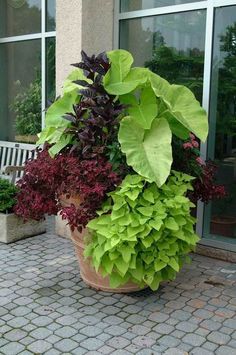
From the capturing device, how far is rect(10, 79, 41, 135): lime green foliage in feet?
19.9

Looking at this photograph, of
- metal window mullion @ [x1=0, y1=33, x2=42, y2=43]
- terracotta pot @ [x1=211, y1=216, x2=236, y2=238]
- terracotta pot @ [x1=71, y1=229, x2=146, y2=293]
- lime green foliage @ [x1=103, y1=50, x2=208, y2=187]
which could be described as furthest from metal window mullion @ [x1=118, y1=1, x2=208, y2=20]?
terracotta pot @ [x1=71, y1=229, x2=146, y2=293]

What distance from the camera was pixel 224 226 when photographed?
→ 4316 mm

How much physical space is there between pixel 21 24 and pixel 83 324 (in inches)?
171

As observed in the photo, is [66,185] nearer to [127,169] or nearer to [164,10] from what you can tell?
[127,169]

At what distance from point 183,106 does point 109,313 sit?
1.54 m

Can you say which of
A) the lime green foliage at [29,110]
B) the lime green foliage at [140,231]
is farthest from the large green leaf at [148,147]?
the lime green foliage at [29,110]

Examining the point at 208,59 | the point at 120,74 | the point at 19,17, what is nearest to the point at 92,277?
A: the point at 120,74

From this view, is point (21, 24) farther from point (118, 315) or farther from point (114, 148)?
point (118, 315)

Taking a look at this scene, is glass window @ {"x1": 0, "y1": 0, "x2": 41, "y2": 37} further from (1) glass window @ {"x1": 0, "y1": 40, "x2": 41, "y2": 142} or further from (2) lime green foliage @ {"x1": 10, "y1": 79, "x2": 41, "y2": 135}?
(2) lime green foliage @ {"x1": 10, "y1": 79, "x2": 41, "y2": 135}

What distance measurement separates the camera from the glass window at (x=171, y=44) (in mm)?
4238

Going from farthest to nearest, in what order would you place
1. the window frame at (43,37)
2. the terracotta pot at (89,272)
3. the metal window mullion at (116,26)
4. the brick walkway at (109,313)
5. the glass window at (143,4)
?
the window frame at (43,37) < the metal window mullion at (116,26) < the glass window at (143,4) < the terracotta pot at (89,272) < the brick walkway at (109,313)

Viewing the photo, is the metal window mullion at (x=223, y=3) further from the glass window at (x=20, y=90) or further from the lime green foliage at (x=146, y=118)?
the glass window at (x=20, y=90)

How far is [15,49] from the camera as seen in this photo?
6203mm

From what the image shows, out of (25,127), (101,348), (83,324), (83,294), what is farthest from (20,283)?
(25,127)
